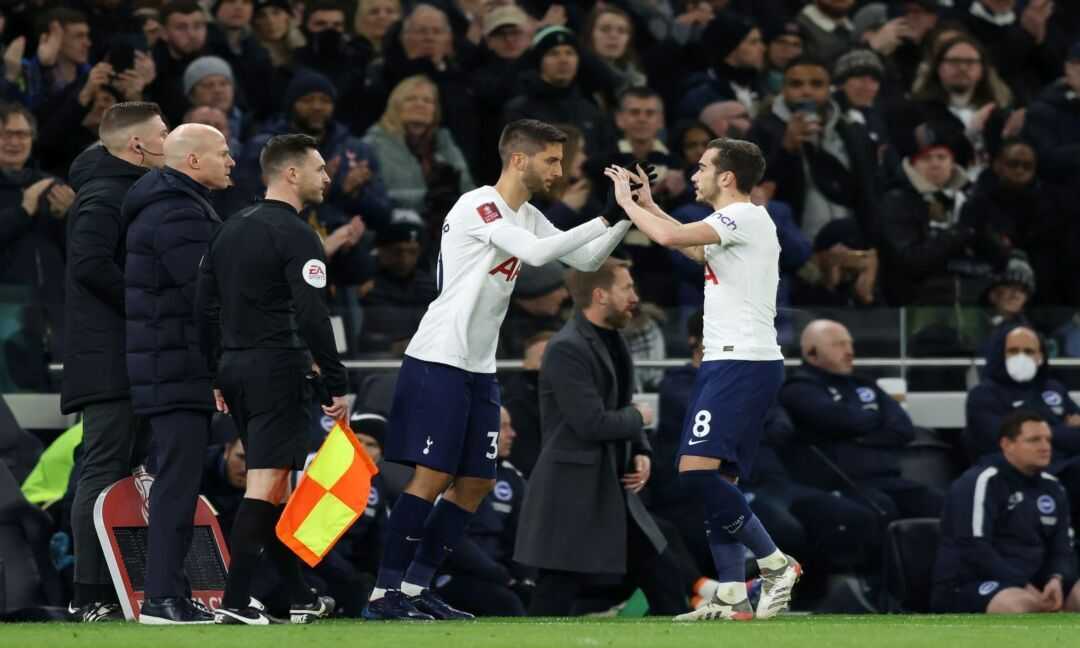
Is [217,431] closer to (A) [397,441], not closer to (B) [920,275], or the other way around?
(A) [397,441]

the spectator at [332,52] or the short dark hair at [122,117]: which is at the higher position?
the spectator at [332,52]

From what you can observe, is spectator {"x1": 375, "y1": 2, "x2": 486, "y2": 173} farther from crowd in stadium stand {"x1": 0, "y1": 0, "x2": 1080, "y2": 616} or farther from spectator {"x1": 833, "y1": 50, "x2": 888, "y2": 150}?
spectator {"x1": 833, "y1": 50, "x2": 888, "y2": 150}

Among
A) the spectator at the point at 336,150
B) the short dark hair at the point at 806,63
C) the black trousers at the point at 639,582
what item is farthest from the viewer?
the short dark hair at the point at 806,63

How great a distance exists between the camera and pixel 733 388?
9383 millimetres

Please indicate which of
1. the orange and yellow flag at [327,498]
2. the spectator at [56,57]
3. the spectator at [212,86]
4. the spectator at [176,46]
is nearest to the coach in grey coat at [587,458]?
the orange and yellow flag at [327,498]

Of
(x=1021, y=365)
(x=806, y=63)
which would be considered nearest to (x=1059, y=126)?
(x=806, y=63)

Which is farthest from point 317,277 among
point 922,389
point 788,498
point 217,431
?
point 922,389

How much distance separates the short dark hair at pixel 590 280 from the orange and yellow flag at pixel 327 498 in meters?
2.07

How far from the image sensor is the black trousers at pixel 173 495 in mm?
8789

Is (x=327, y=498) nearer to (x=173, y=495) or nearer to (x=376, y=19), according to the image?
(x=173, y=495)

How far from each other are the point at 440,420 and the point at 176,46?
231 inches

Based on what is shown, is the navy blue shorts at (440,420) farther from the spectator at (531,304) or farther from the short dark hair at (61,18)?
the short dark hair at (61,18)

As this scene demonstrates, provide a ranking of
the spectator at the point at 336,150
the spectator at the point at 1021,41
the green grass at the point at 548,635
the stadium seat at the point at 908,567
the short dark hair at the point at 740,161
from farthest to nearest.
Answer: the spectator at the point at 1021,41
the spectator at the point at 336,150
the stadium seat at the point at 908,567
the short dark hair at the point at 740,161
the green grass at the point at 548,635

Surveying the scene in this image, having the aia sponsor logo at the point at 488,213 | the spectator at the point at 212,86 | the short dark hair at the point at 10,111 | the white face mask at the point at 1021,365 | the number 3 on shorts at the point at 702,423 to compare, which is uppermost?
the spectator at the point at 212,86
